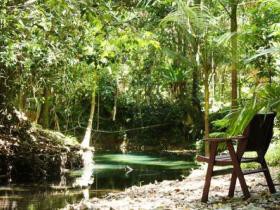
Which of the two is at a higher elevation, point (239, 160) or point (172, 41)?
point (172, 41)

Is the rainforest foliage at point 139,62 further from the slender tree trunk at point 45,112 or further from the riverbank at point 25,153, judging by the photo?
the riverbank at point 25,153

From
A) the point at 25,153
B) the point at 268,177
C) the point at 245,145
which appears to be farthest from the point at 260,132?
the point at 25,153

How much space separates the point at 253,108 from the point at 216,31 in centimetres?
946

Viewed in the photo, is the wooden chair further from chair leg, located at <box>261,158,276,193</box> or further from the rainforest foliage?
the rainforest foliage

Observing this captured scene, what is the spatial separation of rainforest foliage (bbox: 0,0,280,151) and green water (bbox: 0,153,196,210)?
2.34 meters

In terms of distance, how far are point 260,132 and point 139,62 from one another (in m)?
21.4

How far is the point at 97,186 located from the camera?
472 inches

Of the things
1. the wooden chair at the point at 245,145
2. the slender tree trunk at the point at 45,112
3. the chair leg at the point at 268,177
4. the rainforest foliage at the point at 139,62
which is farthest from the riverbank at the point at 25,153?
the chair leg at the point at 268,177

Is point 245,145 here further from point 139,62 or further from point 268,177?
point 139,62

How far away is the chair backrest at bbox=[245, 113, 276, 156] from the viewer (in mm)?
5316

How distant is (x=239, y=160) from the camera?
5348 millimetres

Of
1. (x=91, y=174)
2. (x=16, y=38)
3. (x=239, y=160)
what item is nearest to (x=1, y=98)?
(x=91, y=174)

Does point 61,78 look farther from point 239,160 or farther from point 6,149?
point 239,160

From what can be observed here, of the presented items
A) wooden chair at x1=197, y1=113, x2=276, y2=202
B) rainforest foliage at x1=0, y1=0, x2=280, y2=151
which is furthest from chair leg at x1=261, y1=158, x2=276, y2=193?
rainforest foliage at x1=0, y1=0, x2=280, y2=151
